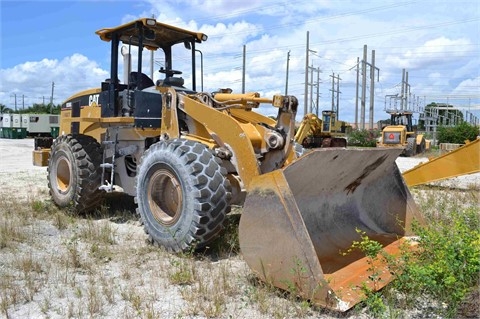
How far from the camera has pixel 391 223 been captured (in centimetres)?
572

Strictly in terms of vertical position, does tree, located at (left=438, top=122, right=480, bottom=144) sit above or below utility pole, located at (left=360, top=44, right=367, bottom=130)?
below

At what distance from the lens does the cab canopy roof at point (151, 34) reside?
23.2 ft

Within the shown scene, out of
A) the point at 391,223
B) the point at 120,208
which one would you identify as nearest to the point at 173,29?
the point at 120,208

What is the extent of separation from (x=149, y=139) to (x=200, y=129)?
1.16 metres

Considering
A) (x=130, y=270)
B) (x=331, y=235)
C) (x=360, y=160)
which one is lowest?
(x=130, y=270)

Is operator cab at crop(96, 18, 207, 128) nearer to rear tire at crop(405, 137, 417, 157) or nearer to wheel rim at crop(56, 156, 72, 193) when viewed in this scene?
wheel rim at crop(56, 156, 72, 193)

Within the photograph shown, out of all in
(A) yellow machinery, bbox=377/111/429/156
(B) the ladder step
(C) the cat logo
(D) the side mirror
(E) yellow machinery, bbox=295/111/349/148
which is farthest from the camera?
(A) yellow machinery, bbox=377/111/429/156

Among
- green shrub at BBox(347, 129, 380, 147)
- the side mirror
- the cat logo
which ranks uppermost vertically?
the side mirror

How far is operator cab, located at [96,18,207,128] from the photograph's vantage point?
6.63 m

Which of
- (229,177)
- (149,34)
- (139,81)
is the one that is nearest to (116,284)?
(229,177)

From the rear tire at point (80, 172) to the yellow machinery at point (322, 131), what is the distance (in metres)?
11.6

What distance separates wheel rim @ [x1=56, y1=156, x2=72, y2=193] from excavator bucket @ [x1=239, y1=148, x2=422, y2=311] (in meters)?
4.44

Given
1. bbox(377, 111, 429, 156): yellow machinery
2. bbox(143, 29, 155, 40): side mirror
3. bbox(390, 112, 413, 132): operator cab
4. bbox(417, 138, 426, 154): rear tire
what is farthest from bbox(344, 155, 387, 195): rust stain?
bbox(390, 112, 413, 132): operator cab

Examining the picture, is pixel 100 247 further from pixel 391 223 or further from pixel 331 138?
pixel 331 138
